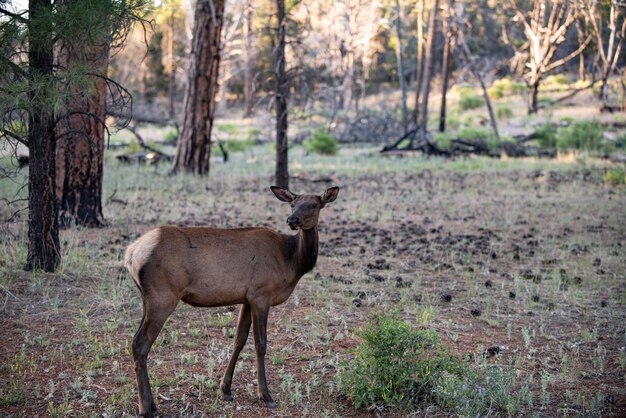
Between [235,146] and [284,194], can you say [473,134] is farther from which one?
[284,194]

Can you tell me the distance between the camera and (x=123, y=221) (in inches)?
476

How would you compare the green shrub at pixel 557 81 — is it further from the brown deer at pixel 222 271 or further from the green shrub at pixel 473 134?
the brown deer at pixel 222 271

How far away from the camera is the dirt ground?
18.9 ft

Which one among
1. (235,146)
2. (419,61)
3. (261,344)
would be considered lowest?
(261,344)

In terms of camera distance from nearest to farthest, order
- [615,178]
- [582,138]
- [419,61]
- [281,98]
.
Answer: [281,98] < [615,178] < [582,138] < [419,61]

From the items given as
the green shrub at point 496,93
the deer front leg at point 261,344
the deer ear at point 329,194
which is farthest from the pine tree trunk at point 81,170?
the green shrub at point 496,93

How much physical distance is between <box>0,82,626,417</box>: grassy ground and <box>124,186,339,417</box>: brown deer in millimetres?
482

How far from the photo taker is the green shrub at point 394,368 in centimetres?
555

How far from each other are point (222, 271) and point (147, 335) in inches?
28.6

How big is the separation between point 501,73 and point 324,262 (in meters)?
50.1

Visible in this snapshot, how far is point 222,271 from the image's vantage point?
5500 millimetres

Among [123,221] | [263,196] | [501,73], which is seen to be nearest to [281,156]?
[263,196]

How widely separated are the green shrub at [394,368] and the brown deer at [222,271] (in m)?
0.69

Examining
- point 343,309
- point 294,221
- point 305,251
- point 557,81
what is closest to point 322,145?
point 343,309
